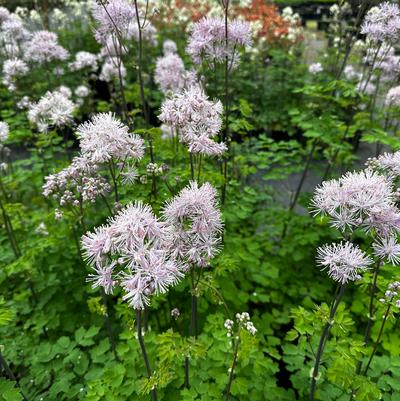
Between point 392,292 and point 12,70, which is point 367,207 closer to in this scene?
point 392,292

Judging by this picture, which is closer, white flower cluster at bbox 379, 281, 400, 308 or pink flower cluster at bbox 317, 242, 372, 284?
pink flower cluster at bbox 317, 242, 372, 284

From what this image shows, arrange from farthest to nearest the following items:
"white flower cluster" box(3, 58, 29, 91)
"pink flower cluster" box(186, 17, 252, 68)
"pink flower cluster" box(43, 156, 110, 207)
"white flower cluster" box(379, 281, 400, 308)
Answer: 1. "white flower cluster" box(3, 58, 29, 91)
2. "pink flower cluster" box(186, 17, 252, 68)
3. "pink flower cluster" box(43, 156, 110, 207)
4. "white flower cluster" box(379, 281, 400, 308)

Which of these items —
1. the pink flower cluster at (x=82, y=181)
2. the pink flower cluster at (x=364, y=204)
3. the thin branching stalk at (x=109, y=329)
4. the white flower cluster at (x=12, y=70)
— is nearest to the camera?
the pink flower cluster at (x=364, y=204)

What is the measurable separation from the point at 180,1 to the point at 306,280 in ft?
34.2

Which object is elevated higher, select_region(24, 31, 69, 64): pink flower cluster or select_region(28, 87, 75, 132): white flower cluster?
select_region(24, 31, 69, 64): pink flower cluster

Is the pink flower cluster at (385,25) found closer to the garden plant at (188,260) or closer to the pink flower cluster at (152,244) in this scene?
the garden plant at (188,260)

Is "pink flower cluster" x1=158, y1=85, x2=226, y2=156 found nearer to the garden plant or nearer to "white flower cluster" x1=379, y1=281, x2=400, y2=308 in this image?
the garden plant

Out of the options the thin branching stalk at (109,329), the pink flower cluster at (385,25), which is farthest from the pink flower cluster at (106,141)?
the pink flower cluster at (385,25)

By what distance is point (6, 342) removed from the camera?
3229mm

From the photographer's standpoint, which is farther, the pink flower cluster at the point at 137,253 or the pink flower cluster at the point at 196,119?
the pink flower cluster at the point at 196,119

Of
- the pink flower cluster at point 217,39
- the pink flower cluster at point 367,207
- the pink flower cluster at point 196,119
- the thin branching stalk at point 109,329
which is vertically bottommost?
the thin branching stalk at point 109,329

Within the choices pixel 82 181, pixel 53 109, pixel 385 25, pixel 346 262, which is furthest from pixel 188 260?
pixel 385 25

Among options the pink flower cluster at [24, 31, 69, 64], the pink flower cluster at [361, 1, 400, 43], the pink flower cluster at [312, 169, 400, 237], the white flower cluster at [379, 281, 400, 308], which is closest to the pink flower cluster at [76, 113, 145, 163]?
the pink flower cluster at [312, 169, 400, 237]

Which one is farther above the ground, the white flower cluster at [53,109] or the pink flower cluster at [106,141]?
the pink flower cluster at [106,141]
